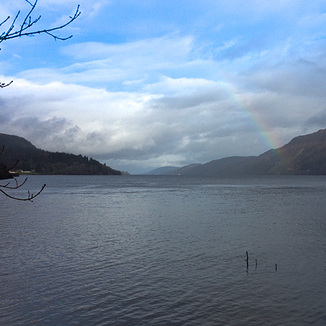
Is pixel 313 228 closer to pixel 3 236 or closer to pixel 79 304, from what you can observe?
pixel 79 304

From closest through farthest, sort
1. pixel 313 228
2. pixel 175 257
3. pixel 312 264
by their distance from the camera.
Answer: pixel 312 264 → pixel 175 257 → pixel 313 228

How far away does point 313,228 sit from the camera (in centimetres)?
5147

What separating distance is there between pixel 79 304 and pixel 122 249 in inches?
588

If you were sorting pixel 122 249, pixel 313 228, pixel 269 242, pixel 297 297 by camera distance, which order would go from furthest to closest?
pixel 313 228 < pixel 269 242 < pixel 122 249 < pixel 297 297

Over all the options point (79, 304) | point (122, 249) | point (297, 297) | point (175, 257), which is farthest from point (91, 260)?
point (297, 297)

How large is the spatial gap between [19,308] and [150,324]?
8.48 meters

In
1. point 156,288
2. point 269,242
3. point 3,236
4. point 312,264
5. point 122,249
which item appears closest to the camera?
point 156,288

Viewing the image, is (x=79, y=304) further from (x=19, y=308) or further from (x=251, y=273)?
(x=251, y=273)

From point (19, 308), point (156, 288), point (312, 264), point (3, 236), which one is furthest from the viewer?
point (3, 236)

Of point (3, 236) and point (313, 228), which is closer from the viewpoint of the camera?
point (3, 236)

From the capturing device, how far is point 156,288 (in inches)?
949

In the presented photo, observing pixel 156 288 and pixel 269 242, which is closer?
pixel 156 288

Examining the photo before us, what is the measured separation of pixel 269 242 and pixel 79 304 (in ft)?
88.4

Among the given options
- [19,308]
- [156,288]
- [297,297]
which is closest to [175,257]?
[156,288]
